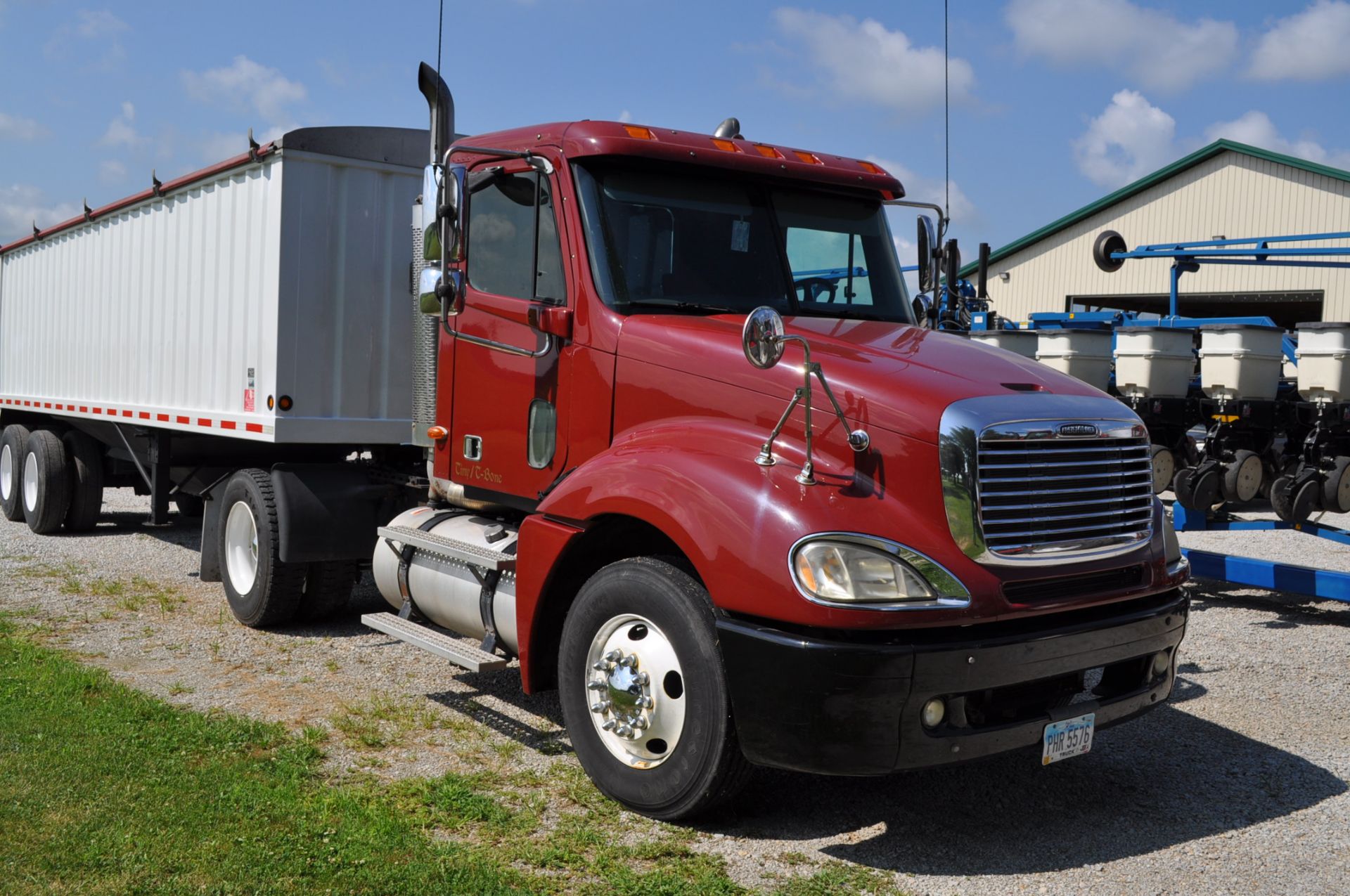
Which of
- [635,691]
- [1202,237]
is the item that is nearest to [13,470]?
[635,691]

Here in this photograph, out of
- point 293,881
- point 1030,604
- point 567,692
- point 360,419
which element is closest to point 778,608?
point 1030,604

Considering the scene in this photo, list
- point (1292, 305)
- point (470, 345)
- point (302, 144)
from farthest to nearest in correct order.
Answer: point (1292, 305) < point (302, 144) < point (470, 345)

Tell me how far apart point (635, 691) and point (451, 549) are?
1.79 metres

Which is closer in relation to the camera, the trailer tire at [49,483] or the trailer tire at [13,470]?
the trailer tire at [49,483]

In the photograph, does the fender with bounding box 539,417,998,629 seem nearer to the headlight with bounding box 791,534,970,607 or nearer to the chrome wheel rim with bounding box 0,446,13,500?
the headlight with bounding box 791,534,970,607

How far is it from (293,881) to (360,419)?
4.37 metres

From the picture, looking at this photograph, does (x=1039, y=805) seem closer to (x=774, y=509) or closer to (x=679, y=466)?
(x=774, y=509)

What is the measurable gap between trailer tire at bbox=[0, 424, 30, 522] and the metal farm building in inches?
842

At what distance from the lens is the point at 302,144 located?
746 cm

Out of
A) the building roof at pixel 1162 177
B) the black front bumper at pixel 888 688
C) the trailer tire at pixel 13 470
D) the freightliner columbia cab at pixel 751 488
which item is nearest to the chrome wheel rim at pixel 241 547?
the freightliner columbia cab at pixel 751 488

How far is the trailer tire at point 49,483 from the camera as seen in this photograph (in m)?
12.0

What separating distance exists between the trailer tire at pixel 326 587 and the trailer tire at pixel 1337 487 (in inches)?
277

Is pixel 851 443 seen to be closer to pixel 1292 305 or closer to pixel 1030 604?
pixel 1030 604

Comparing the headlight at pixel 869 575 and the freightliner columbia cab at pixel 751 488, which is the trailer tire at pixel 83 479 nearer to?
the freightliner columbia cab at pixel 751 488
